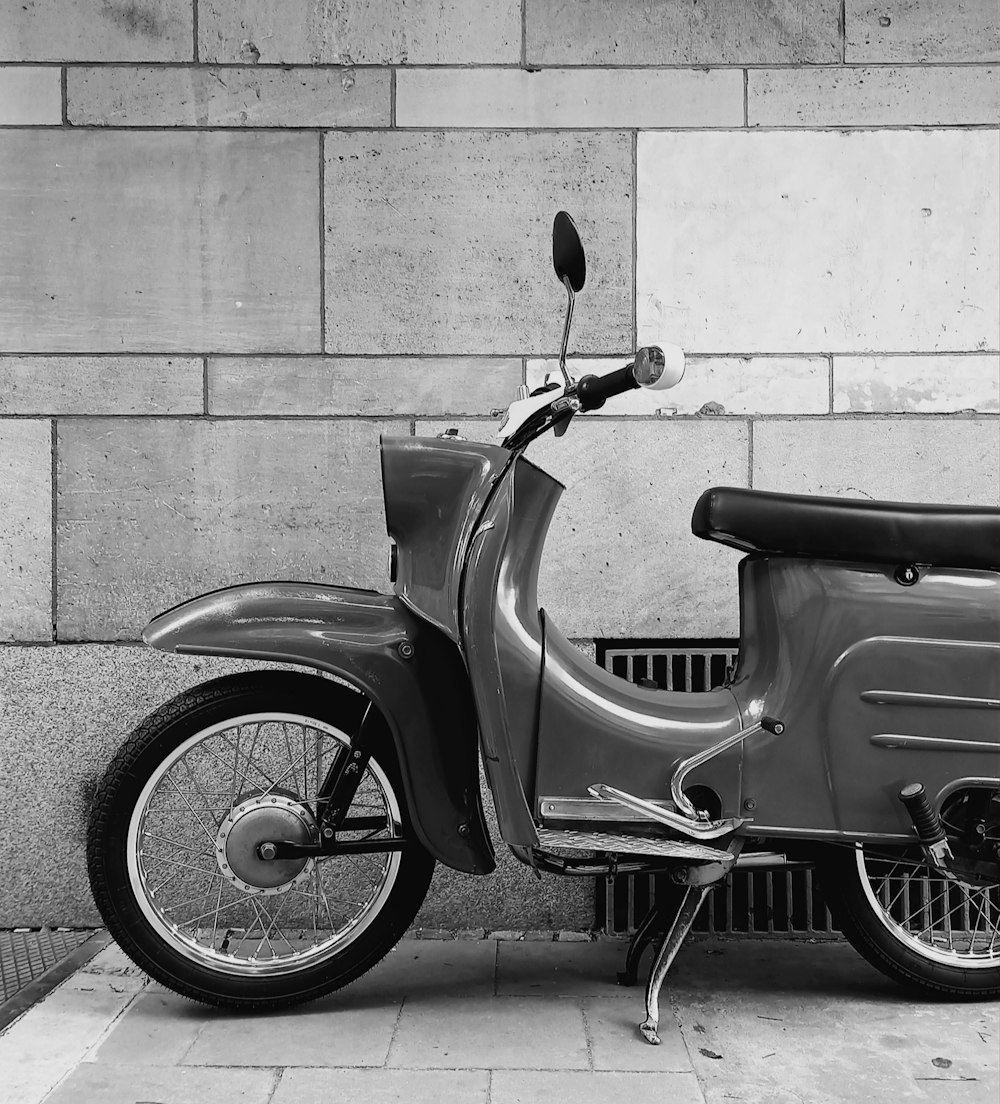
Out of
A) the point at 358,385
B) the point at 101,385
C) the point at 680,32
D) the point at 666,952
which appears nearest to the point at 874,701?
the point at 666,952

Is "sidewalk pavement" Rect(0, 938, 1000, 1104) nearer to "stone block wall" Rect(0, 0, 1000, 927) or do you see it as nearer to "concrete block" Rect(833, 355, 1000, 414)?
"stone block wall" Rect(0, 0, 1000, 927)

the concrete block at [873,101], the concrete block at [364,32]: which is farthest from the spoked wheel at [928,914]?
the concrete block at [364,32]

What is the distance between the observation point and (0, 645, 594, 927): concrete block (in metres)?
3.52

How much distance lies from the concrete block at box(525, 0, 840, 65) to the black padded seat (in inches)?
69.1

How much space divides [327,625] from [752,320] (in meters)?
1.84

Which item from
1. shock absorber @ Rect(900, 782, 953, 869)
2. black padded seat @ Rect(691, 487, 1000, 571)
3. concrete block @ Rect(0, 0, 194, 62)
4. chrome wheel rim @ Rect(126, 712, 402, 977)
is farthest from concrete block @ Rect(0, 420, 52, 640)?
shock absorber @ Rect(900, 782, 953, 869)

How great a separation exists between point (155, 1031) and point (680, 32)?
3404 mm

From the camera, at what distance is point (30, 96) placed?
141 inches

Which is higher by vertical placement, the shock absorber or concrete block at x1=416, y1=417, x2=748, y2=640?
concrete block at x1=416, y1=417, x2=748, y2=640

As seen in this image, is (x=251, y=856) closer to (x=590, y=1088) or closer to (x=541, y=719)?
(x=541, y=719)

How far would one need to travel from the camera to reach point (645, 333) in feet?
11.9

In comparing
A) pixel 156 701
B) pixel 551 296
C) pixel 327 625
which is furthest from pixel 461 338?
pixel 156 701

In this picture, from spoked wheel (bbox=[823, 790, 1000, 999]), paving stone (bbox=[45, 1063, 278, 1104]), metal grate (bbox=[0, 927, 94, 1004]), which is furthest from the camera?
metal grate (bbox=[0, 927, 94, 1004])

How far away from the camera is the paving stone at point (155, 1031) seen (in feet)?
8.37
